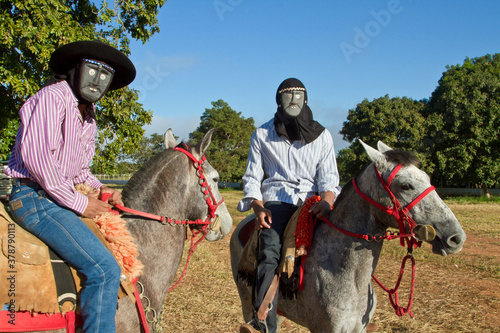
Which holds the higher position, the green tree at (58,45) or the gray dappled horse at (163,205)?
the green tree at (58,45)

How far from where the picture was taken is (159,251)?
3.07m

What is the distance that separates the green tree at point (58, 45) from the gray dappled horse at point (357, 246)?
8768mm

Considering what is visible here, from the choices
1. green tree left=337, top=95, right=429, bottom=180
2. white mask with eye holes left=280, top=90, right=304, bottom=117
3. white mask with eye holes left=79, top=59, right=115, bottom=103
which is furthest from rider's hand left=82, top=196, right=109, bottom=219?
green tree left=337, top=95, right=429, bottom=180

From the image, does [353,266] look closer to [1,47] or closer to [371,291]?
[371,291]

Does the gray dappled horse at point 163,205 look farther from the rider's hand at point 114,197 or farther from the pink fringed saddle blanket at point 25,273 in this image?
the pink fringed saddle blanket at point 25,273

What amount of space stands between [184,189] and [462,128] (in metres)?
31.8

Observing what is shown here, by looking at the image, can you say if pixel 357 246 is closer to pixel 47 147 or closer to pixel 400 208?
pixel 400 208

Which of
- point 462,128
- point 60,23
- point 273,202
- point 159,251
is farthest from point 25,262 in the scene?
point 462,128

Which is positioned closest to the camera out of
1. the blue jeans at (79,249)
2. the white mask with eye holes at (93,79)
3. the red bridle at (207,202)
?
the blue jeans at (79,249)

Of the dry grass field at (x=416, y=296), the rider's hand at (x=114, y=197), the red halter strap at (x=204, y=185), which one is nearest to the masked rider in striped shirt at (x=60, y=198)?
the rider's hand at (x=114, y=197)

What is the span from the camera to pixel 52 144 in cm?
244

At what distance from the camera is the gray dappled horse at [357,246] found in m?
3.00

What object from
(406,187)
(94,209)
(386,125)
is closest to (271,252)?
(406,187)

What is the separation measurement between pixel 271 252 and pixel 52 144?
2.04 metres
